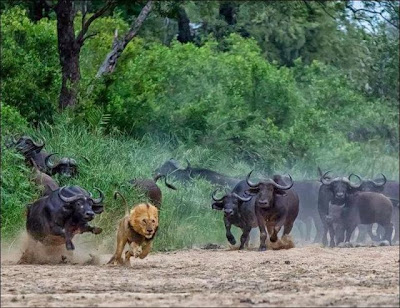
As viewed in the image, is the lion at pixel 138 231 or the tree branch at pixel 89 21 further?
the tree branch at pixel 89 21

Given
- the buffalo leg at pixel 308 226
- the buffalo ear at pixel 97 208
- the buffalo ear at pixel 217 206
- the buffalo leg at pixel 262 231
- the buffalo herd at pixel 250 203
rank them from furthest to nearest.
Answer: the buffalo leg at pixel 308 226, the buffalo ear at pixel 217 206, the buffalo leg at pixel 262 231, the buffalo ear at pixel 97 208, the buffalo herd at pixel 250 203

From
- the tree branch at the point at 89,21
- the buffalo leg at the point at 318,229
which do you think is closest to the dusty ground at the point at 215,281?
the buffalo leg at the point at 318,229

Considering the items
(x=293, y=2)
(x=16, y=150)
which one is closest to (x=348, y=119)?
(x=293, y=2)

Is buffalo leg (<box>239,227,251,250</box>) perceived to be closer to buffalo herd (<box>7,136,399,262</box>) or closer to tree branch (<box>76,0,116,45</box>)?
buffalo herd (<box>7,136,399,262</box>)

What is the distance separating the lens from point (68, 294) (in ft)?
39.5

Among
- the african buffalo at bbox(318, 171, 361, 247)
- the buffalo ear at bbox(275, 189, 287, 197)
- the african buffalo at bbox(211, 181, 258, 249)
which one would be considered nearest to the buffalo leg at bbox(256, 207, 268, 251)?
the african buffalo at bbox(211, 181, 258, 249)

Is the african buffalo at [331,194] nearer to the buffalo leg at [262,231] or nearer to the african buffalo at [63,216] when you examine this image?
the buffalo leg at [262,231]

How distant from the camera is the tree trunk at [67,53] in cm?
2675

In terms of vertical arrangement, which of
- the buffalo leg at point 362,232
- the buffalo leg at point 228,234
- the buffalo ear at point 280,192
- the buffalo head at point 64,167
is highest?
the buffalo head at point 64,167

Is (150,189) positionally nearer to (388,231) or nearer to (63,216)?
(63,216)

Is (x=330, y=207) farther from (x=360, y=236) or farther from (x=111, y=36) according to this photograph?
(x=111, y=36)

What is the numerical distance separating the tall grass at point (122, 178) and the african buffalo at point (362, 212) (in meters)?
2.39

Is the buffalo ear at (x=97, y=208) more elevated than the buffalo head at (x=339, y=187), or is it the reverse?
the buffalo head at (x=339, y=187)

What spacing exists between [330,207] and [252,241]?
76.4 inches
